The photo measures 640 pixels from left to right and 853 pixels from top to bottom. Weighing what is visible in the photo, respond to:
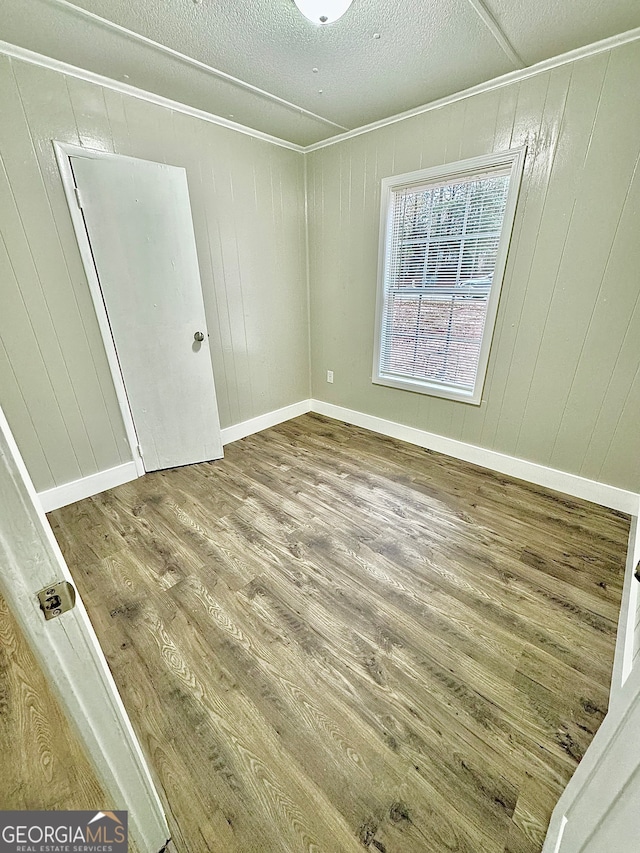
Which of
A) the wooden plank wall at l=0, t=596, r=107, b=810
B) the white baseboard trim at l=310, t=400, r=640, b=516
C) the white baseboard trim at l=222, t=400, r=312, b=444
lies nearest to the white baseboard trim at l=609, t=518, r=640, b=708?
the white baseboard trim at l=310, t=400, r=640, b=516

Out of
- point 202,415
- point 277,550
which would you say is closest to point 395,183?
point 202,415

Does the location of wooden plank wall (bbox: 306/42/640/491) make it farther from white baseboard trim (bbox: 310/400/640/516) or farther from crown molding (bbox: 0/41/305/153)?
crown molding (bbox: 0/41/305/153)

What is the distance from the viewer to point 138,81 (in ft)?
6.19

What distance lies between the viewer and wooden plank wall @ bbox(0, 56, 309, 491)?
177 centimetres

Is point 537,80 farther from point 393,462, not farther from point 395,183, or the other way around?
point 393,462

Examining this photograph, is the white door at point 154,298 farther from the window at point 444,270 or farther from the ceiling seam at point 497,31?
the ceiling seam at point 497,31

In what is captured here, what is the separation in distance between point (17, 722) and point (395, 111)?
3675 mm

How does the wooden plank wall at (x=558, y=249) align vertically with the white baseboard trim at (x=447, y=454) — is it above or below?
above

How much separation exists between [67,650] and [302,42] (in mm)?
2487

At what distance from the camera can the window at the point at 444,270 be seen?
213 cm

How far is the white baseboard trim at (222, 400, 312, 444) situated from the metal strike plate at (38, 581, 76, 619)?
251cm

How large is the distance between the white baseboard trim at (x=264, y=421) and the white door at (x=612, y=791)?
2.78m

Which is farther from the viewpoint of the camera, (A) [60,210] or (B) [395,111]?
(B) [395,111]

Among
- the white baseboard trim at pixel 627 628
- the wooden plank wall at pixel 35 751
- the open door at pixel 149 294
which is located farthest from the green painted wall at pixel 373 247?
the wooden plank wall at pixel 35 751
